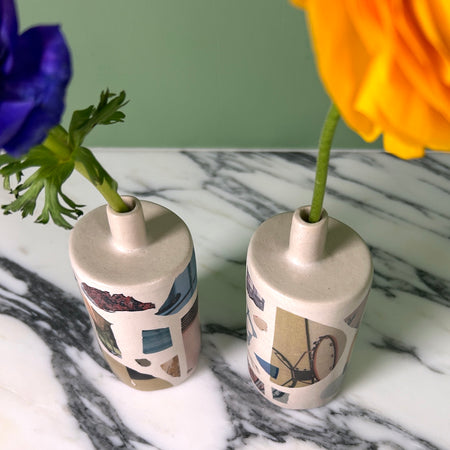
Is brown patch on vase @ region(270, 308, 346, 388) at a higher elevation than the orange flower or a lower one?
lower

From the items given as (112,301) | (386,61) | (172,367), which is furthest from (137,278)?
(386,61)

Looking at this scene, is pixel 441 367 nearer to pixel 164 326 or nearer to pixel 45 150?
pixel 164 326

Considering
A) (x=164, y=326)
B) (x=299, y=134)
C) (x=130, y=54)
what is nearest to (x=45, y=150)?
(x=164, y=326)

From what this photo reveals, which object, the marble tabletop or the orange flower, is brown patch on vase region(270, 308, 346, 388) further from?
the orange flower

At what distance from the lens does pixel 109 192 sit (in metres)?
0.39

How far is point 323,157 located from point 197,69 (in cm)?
31

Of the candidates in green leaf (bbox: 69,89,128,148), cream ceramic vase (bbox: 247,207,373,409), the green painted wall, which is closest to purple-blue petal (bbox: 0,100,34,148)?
green leaf (bbox: 69,89,128,148)

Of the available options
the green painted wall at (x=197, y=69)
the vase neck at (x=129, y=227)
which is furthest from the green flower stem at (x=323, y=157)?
the green painted wall at (x=197, y=69)

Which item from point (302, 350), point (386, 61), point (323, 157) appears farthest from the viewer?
point (302, 350)

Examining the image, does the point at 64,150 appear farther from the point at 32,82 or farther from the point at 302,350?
the point at 302,350

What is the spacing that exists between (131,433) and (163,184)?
0.29 metres

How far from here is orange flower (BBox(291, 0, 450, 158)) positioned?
209 mm

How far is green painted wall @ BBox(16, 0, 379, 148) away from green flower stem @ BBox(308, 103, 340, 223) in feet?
0.83

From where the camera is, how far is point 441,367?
0.54 m
